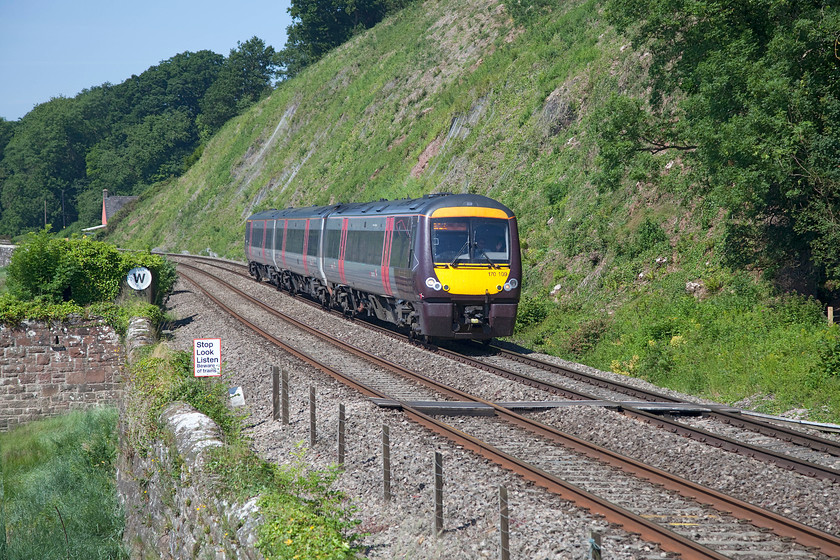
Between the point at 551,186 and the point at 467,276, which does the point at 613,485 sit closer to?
the point at 467,276

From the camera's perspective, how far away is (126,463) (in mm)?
13188

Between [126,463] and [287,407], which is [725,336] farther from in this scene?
[126,463]

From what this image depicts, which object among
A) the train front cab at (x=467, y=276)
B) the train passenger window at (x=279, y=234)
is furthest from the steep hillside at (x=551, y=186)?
the train passenger window at (x=279, y=234)

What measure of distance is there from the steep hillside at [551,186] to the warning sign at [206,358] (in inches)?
A: 343

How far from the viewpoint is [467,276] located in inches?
699

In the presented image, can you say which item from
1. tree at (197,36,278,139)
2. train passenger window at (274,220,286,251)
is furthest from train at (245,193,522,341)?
tree at (197,36,278,139)

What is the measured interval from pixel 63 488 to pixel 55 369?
21.1ft

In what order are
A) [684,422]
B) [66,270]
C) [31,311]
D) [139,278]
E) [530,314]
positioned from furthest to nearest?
[530,314], [139,278], [66,270], [31,311], [684,422]

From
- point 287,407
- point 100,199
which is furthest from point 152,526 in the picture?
point 100,199

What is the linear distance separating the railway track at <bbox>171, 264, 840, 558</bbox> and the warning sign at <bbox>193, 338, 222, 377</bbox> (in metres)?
2.53

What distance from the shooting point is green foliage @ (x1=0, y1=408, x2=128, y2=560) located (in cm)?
1197

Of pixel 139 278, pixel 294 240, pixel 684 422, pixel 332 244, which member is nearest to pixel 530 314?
pixel 332 244

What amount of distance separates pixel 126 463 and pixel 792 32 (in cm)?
1410

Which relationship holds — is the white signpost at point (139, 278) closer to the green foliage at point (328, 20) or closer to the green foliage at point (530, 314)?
the green foliage at point (530, 314)
